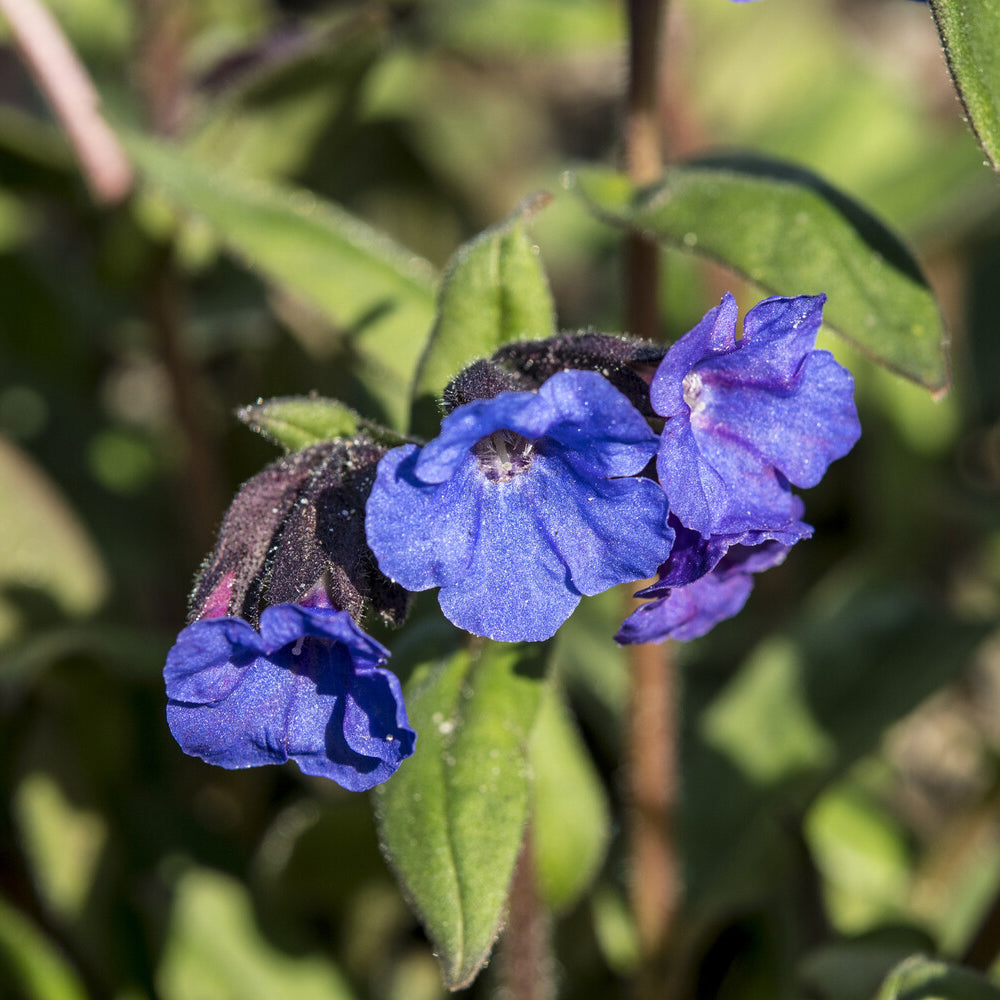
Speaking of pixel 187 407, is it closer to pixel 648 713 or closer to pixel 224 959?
pixel 224 959

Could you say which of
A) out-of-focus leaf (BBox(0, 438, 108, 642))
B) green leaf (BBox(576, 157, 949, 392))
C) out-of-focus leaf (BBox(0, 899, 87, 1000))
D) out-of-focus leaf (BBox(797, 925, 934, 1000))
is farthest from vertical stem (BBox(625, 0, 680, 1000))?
out-of-focus leaf (BBox(0, 438, 108, 642))

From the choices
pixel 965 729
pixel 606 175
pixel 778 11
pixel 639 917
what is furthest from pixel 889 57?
pixel 639 917

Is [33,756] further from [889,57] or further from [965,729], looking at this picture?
[889,57]

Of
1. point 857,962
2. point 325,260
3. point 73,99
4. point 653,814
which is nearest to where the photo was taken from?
point 857,962

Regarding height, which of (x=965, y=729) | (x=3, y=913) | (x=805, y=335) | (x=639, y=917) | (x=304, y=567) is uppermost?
(x=805, y=335)

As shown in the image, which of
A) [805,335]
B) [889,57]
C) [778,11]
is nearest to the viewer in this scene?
[805,335]

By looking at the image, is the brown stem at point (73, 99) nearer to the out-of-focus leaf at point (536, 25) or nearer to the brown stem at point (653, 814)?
the out-of-focus leaf at point (536, 25)

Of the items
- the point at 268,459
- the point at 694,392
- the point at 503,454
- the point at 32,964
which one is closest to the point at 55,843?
the point at 32,964
